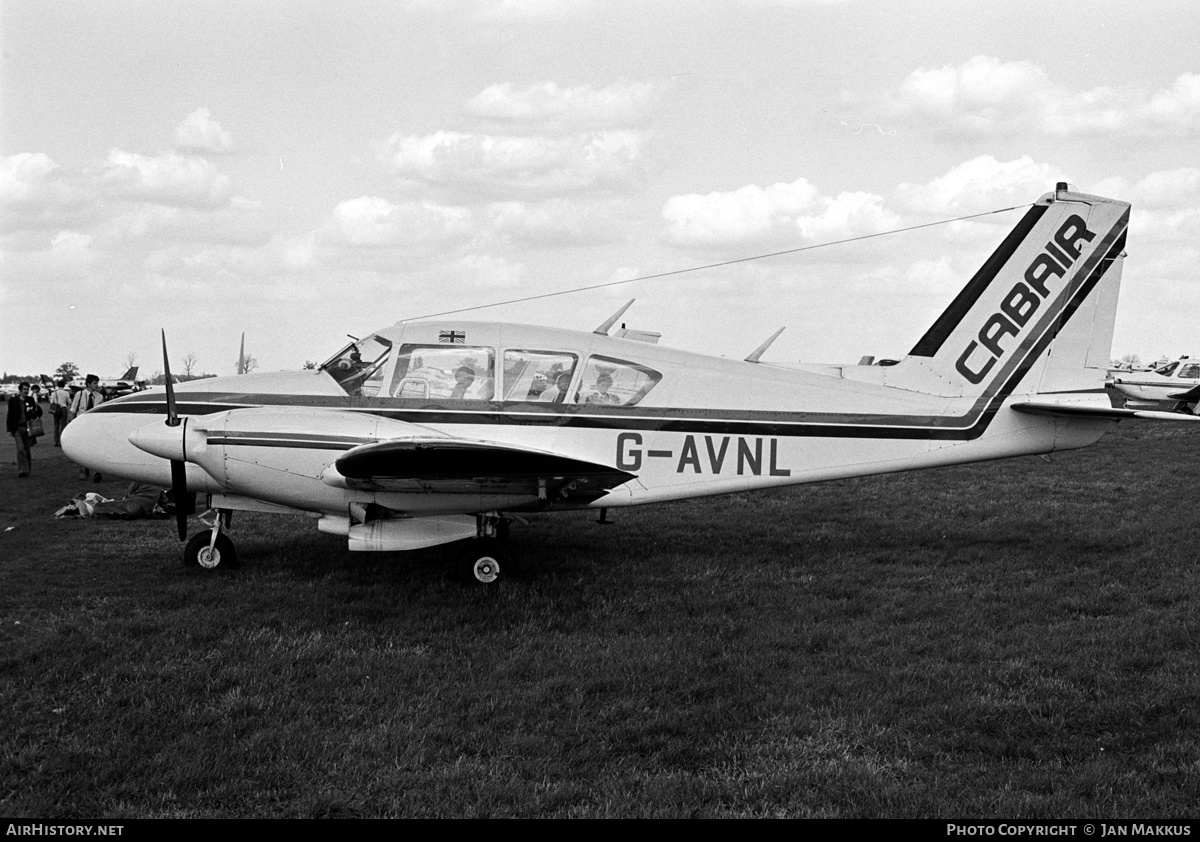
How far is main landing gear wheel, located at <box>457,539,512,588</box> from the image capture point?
8.95 meters

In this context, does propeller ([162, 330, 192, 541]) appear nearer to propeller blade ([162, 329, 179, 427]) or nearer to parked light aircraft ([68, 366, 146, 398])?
propeller blade ([162, 329, 179, 427])

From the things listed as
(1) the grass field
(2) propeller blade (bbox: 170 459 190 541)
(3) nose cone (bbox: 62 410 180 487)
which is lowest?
(1) the grass field

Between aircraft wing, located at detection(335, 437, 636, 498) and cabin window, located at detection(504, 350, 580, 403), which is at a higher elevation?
cabin window, located at detection(504, 350, 580, 403)

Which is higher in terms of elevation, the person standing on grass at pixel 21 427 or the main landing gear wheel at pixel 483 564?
the person standing on grass at pixel 21 427

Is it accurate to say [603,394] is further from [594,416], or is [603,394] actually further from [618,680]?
[618,680]

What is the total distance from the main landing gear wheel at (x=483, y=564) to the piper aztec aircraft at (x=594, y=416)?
0.02 meters

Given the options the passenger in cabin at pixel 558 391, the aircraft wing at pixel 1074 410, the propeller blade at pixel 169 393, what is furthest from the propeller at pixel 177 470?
the aircraft wing at pixel 1074 410

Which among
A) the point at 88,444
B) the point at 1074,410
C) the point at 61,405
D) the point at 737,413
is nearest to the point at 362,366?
the point at 88,444

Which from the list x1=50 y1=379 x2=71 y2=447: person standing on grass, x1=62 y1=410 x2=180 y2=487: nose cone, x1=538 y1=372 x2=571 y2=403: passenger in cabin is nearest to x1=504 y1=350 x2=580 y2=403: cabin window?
x1=538 y1=372 x2=571 y2=403: passenger in cabin

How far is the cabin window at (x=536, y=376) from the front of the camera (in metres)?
9.58

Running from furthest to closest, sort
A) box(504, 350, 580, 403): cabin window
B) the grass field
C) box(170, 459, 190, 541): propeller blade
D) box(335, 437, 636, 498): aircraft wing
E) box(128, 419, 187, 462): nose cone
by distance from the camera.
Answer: box(504, 350, 580, 403): cabin window, box(170, 459, 190, 541): propeller blade, box(128, 419, 187, 462): nose cone, box(335, 437, 636, 498): aircraft wing, the grass field

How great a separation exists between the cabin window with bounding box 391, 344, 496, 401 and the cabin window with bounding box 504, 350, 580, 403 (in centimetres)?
17

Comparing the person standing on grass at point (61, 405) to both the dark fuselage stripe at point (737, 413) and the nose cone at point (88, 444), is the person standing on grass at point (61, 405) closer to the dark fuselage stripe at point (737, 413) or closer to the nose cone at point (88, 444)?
the nose cone at point (88, 444)
